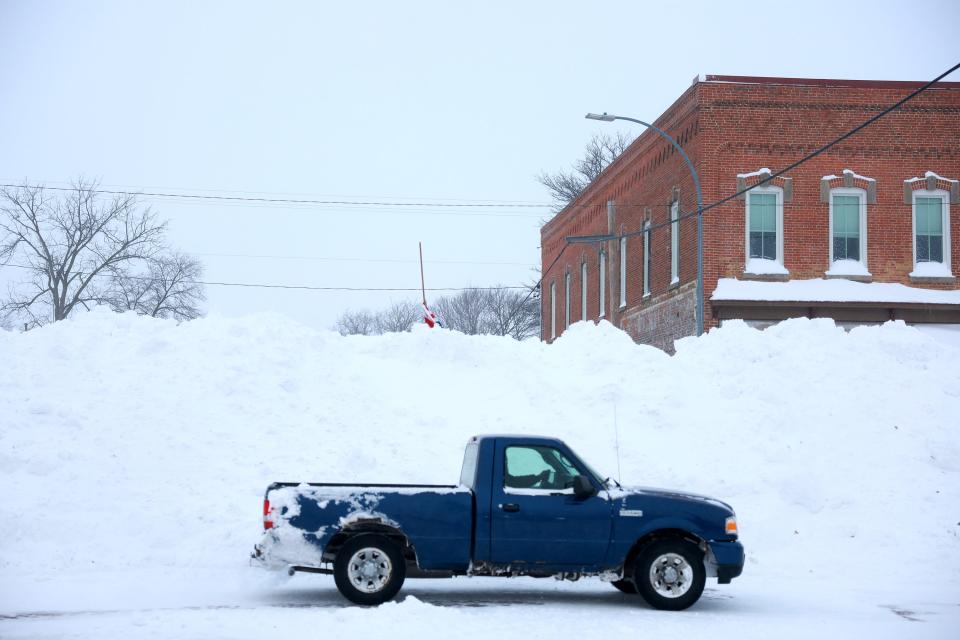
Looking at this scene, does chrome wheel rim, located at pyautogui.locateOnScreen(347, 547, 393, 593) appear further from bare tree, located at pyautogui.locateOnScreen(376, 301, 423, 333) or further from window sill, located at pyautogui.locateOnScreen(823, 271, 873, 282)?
bare tree, located at pyautogui.locateOnScreen(376, 301, 423, 333)

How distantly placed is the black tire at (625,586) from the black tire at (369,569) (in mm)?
2593

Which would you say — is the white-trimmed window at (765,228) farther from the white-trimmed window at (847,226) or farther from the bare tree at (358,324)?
the bare tree at (358,324)

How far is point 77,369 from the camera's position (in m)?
19.2

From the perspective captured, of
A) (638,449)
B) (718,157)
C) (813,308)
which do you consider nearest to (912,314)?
(813,308)

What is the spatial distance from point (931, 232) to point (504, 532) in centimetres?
2165

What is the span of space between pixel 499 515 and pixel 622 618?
5.25 ft

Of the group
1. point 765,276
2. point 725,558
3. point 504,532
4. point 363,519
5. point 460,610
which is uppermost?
point 765,276

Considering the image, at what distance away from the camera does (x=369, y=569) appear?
1088 centimetres

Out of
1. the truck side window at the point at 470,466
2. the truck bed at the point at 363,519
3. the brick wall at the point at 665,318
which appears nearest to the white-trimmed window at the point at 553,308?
the brick wall at the point at 665,318

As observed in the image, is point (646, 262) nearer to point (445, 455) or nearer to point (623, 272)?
point (623, 272)

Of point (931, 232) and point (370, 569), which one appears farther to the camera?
point (931, 232)

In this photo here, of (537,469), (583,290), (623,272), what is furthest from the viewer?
(583,290)

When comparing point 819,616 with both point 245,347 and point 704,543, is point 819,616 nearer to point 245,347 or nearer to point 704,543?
point 704,543

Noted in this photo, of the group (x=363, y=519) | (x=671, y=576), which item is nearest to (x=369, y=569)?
(x=363, y=519)
